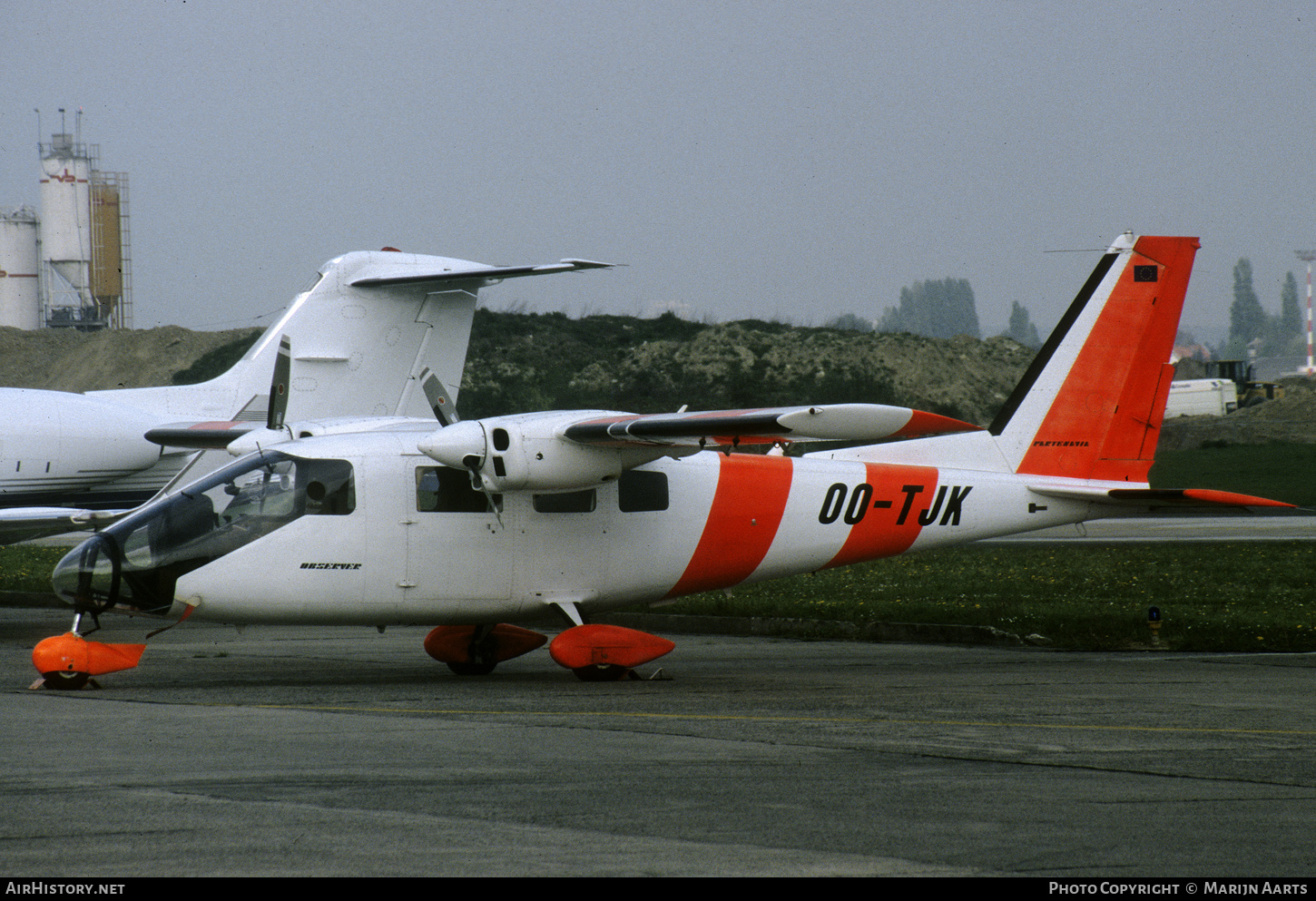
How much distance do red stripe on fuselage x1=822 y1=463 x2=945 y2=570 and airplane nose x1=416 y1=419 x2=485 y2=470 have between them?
4.05 meters

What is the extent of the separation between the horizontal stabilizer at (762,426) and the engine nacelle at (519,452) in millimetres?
191

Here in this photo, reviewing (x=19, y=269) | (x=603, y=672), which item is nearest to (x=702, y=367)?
(x=19, y=269)

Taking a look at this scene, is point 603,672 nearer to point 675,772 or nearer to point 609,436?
point 609,436

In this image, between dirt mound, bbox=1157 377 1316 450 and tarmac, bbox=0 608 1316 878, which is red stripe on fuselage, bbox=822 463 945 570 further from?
dirt mound, bbox=1157 377 1316 450

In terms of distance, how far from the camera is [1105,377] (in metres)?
14.7

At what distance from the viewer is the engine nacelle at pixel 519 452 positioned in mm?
11555

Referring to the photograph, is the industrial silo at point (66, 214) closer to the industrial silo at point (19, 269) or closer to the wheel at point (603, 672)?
the industrial silo at point (19, 269)

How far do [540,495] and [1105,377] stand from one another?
633 cm

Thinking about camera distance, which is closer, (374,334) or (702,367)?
(374,334)

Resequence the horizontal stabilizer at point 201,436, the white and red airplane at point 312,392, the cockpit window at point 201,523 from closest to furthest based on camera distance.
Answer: the cockpit window at point 201,523, the horizontal stabilizer at point 201,436, the white and red airplane at point 312,392

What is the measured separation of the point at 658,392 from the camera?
59.8 m

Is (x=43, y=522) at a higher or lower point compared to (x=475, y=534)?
lower

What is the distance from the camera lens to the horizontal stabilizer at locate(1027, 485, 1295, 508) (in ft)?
42.3

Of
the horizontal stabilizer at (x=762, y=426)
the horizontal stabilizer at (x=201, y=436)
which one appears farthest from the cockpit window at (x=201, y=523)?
the horizontal stabilizer at (x=201, y=436)
